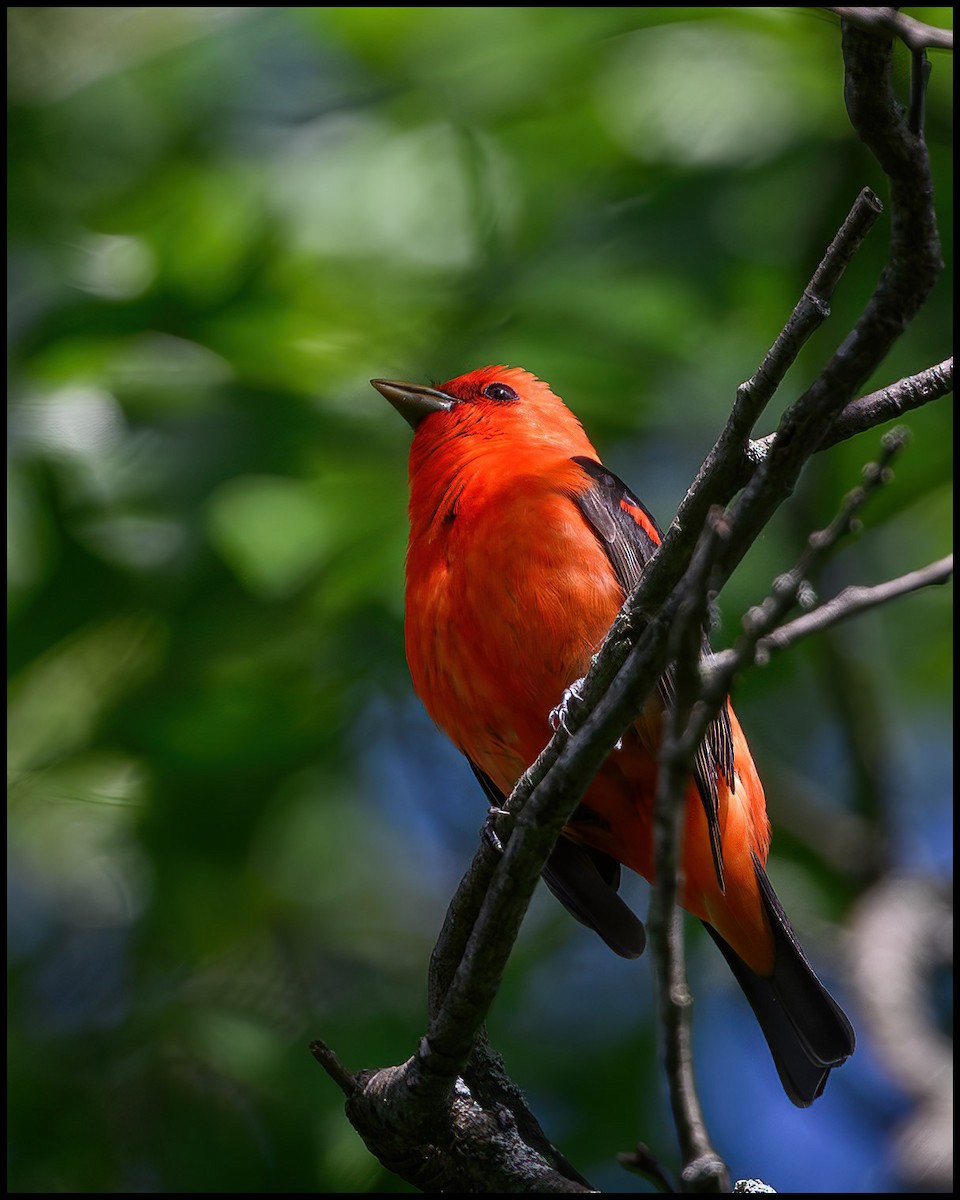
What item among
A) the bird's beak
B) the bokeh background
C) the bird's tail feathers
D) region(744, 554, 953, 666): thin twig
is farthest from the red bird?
region(744, 554, 953, 666): thin twig

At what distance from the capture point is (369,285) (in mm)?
6738

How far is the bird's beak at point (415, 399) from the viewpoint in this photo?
18.8 ft

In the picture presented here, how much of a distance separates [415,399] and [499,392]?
1.23 feet

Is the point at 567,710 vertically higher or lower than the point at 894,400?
lower

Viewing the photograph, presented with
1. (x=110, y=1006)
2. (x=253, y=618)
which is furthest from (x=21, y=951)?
(x=253, y=618)

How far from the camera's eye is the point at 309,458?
21.4ft

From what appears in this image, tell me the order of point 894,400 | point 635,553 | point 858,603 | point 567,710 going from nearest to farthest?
point 858,603
point 894,400
point 567,710
point 635,553

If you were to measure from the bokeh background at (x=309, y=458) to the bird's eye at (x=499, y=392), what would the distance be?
0.92 metres

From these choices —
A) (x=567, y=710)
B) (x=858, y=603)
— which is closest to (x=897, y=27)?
(x=858, y=603)

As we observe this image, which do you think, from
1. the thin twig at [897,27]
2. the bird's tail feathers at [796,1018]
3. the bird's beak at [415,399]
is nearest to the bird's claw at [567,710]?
the bird's tail feathers at [796,1018]

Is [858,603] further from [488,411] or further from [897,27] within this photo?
[488,411]

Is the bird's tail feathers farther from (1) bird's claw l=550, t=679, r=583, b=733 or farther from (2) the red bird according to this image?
(1) bird's claw l=550, t=679, r=583, b=733

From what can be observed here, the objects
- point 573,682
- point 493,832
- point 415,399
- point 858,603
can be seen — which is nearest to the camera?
point 858,603

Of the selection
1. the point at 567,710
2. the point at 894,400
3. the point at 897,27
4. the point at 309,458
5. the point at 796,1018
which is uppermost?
the point at 897,27
